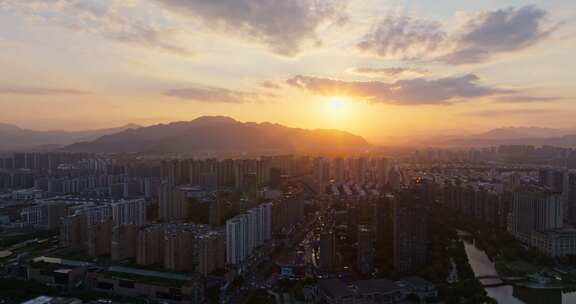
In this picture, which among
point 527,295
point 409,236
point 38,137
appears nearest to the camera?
point 527,295

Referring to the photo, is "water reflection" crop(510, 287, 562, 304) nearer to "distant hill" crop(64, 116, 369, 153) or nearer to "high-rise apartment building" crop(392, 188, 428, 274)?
"high-rise apartment building" crop(392, 188, 428, 274)

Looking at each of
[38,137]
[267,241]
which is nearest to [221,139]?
[38,137]

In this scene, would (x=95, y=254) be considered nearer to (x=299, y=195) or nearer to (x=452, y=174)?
(x=299, y=195)

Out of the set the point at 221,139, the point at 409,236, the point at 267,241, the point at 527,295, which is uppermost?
the point at 221,139

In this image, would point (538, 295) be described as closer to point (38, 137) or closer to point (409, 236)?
point (409, 236)

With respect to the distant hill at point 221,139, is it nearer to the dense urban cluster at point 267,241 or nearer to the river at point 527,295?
the dense urban cluster at point 267,241

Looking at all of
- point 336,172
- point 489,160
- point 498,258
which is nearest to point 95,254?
point 498,258

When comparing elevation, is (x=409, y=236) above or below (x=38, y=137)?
below

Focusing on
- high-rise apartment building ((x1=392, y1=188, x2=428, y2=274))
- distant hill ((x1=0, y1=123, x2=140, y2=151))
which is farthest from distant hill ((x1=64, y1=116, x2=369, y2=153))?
high-rise apartment building ((x1=392, y1=188, x2=428, y2=274))

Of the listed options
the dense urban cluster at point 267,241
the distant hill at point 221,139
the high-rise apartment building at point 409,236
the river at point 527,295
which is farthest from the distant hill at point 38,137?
the river at point 527,295
